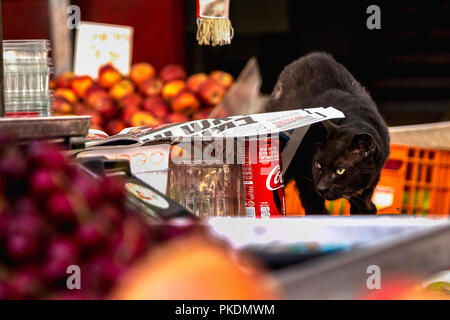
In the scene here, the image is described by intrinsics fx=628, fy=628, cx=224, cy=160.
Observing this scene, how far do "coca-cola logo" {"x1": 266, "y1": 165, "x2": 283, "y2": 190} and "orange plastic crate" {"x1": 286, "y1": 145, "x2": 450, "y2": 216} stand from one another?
1164 mm

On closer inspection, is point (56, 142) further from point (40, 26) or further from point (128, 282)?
point (40, 26)

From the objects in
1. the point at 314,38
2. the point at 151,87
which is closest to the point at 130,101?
the point at 151,87

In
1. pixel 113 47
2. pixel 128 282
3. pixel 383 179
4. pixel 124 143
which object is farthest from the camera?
pixel 113 47

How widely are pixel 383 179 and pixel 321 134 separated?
841 millimetres

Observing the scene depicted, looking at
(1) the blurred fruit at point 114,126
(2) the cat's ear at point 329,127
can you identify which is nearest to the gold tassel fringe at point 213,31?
(2) the cat's ear at point 329,127

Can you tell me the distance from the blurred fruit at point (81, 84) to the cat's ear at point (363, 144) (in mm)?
2172

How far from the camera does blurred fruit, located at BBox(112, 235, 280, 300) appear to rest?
659mm

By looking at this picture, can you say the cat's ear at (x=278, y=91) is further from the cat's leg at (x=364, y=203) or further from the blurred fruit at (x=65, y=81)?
the blurred fruit at (x=65, y=81)

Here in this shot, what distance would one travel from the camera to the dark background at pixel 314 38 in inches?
192

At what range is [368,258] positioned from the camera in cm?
75

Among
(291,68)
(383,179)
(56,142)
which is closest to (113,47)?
(291,68)

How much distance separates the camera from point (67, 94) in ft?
12.3

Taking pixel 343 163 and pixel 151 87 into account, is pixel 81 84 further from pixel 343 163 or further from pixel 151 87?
pixel 343 163

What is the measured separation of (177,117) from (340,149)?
1.65 meters
